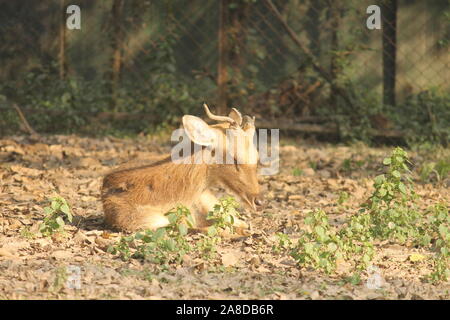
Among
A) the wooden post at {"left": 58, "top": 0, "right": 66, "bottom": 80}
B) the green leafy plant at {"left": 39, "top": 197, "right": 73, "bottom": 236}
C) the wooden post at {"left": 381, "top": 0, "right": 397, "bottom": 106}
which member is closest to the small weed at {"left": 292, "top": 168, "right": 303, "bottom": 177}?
the wooden post at {"left": 381, "top": 0, "right": 397, "bottom": 106}

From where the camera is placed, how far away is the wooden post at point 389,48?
12266 mm

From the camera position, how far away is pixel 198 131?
6.73m

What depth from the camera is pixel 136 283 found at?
17.5 feet

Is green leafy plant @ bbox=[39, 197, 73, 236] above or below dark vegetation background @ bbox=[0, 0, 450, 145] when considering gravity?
below

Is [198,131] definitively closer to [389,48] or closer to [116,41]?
[116,41]

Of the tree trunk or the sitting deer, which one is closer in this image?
the sitting deer

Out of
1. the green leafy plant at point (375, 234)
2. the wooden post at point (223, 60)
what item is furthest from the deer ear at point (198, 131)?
the wooden post at point (223, 60)

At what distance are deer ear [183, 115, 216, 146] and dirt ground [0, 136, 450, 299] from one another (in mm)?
773

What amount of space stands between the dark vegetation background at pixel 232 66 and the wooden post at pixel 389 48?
2 centimetres

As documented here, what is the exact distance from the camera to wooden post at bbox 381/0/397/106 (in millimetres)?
12266

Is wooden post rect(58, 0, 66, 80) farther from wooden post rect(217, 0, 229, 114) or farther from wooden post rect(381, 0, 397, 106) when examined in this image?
wooden post rect(381, 0, 397, 106)

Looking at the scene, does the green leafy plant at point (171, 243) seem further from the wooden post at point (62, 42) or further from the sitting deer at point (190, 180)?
the wooden post at point (62, 42)

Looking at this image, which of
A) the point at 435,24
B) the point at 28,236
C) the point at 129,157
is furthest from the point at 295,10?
the point at 28,236

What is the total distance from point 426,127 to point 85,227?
20.5ft
